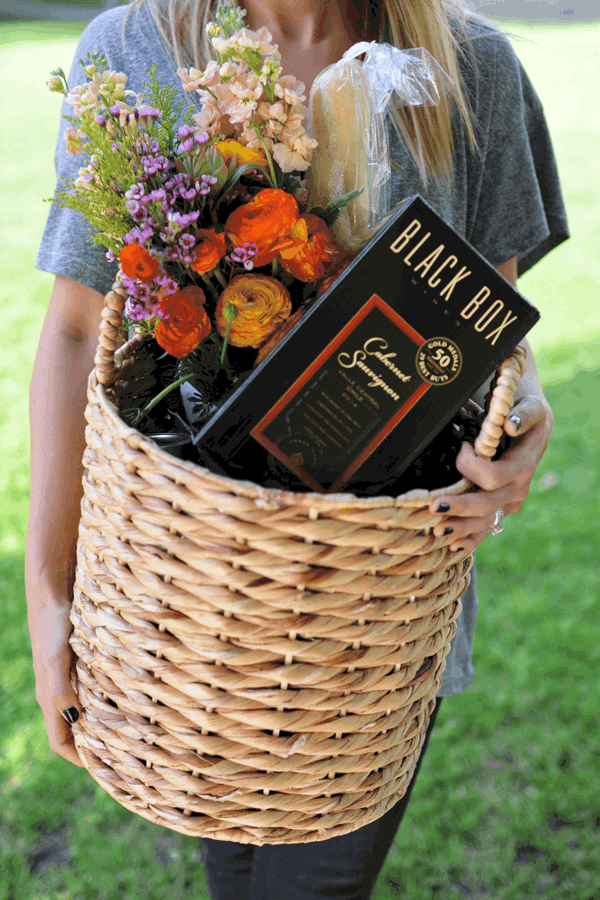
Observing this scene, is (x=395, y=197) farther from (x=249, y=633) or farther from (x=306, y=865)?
(x=306, y=865)

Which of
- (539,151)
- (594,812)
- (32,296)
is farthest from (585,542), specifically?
(32,296)

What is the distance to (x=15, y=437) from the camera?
318 centimetres

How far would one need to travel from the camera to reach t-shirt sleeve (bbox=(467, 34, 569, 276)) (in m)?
1.15

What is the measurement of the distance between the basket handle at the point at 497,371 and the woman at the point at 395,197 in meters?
0.09

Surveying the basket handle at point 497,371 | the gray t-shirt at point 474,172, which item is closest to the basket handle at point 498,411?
the basket handle at point 497,371

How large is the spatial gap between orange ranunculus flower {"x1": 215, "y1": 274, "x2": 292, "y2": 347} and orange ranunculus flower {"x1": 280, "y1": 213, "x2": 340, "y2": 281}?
0.03 meters

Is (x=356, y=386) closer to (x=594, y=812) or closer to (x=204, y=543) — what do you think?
(x=204, y=543)

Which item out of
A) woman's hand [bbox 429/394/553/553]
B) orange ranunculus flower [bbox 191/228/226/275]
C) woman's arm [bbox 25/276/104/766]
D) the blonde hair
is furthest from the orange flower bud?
the blonde hair

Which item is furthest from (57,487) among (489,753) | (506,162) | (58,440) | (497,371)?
(489,753)

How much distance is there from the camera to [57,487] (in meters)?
0.97

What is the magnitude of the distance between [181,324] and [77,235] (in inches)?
16.9

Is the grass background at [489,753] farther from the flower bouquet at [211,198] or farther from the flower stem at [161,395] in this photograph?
the flower stem at [161,395]

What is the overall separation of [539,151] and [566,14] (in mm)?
11355

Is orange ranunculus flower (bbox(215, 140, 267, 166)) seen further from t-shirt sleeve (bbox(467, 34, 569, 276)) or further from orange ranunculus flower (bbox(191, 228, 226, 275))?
t-shirt sleeve (bbox(467, 34, 569, 276))
